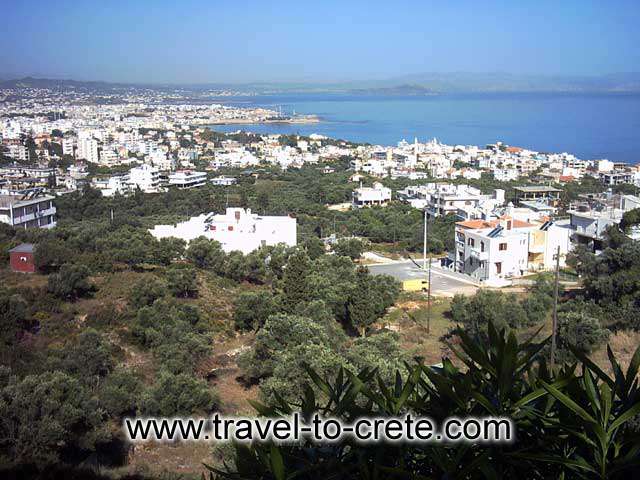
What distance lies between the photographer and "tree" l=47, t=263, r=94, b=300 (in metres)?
10.1

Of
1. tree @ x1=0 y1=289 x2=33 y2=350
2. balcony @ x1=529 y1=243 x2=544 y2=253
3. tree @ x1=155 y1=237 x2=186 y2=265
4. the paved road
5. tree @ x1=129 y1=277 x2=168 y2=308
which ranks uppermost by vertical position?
tree @ x1=0 y1=289 x2=33 y2=350

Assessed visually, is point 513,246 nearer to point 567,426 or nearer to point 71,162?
point 567,426

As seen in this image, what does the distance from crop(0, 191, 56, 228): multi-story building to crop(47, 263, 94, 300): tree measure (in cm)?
1188

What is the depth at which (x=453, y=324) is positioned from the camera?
1130 cm

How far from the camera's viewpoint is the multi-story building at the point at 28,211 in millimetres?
21406

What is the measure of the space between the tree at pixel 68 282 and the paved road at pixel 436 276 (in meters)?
7.85

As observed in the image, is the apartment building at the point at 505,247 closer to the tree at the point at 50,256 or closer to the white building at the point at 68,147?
the tree at the point at 50,256

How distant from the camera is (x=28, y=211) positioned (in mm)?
22688

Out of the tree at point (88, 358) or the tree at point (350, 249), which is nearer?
the tree at point (88, 358)

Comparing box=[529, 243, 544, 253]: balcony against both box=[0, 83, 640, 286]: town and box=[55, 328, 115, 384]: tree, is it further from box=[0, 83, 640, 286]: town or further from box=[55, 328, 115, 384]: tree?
box=[55, 328, 115, 384]: tree

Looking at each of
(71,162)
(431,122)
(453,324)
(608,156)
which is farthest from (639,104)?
(453,324)

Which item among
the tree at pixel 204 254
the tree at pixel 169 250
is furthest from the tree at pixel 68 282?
the tree at pixel 204 254

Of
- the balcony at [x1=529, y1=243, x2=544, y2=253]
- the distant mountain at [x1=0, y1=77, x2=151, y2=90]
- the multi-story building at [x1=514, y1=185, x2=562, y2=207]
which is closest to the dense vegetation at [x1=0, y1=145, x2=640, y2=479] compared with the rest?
the balcony at [x1=529, y1=243, x2=544, y2=253]

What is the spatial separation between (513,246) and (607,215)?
3425 millimetres
